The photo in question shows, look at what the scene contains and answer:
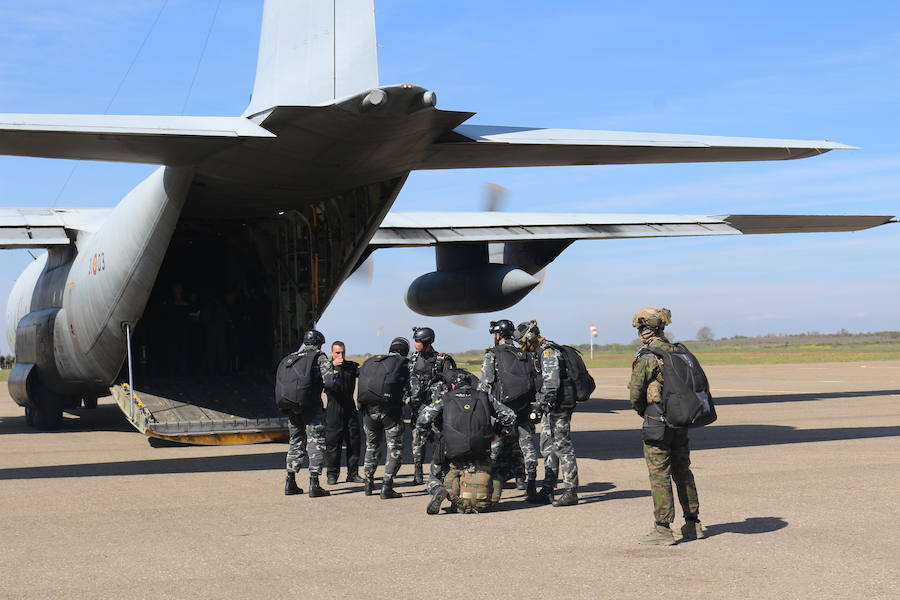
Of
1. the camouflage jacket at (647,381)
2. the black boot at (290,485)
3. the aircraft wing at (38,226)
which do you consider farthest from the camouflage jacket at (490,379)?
the aircraft wing at (38,226)

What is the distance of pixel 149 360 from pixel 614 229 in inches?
392

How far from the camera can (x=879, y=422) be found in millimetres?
15984

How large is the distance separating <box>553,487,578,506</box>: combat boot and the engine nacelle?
10.4m

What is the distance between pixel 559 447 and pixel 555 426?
21 centimetres

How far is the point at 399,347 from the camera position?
1043cm

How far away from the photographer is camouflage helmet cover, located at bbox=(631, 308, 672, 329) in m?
7.33

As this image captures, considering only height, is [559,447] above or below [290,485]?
above

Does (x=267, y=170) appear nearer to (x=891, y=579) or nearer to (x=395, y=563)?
(x=395, y=563)

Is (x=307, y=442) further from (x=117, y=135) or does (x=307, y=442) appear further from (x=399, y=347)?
(x=117, y=135)

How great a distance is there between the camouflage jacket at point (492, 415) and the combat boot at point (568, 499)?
82cm

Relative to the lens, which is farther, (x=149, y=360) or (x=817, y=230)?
(x=817, y=230)

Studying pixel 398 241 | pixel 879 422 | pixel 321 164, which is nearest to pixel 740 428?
pixel 879 422

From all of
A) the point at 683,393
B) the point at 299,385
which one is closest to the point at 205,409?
the point at 299,385

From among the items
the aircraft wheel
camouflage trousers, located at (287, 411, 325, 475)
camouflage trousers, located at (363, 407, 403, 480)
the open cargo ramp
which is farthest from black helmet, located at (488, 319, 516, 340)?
the aircraft wheel
